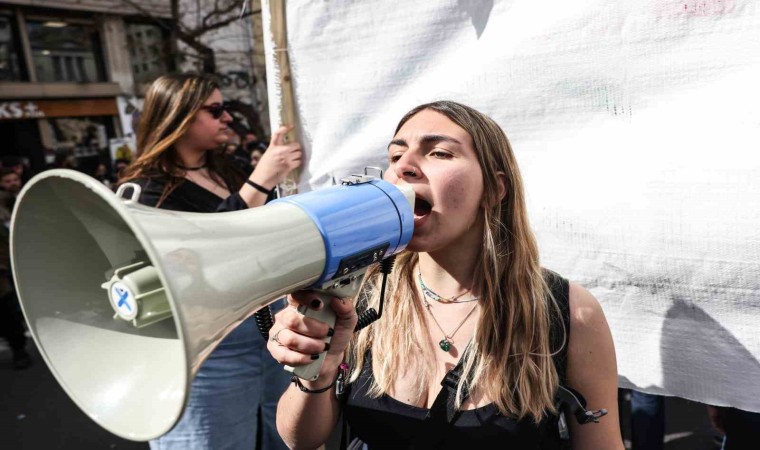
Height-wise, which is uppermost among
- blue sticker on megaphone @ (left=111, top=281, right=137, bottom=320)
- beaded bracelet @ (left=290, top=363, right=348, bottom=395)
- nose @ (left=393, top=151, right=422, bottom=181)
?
nose @ (left=393, top=151, right=422, bottom=181)

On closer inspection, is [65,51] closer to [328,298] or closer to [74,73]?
[74,73]

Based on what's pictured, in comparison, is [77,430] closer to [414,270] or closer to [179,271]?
[414,270]

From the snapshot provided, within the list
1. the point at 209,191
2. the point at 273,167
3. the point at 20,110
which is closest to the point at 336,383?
the point at 273,167

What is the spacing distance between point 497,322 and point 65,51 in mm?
16528

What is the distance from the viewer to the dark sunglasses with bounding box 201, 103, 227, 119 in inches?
84.0

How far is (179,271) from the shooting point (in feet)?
2.34

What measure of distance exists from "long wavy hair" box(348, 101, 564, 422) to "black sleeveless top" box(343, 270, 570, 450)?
0.07 ft

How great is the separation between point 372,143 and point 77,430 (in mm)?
3055

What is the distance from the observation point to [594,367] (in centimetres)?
Answer: 125

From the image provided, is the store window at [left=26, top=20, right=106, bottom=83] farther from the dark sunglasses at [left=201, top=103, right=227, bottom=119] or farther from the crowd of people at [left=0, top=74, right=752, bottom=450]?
the crowd of people at [left=0, top=74, right=752, bottom=450]

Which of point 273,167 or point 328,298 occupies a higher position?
point 273,167

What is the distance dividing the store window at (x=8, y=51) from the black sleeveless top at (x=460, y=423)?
50.6 ft

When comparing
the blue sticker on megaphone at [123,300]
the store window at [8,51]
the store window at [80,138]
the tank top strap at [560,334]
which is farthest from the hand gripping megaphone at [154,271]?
the store window at [8,51]

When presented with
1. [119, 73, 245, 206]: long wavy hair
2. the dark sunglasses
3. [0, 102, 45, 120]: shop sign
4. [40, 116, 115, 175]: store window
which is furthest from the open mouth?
[0, 102, 45, 120]: shop sign
